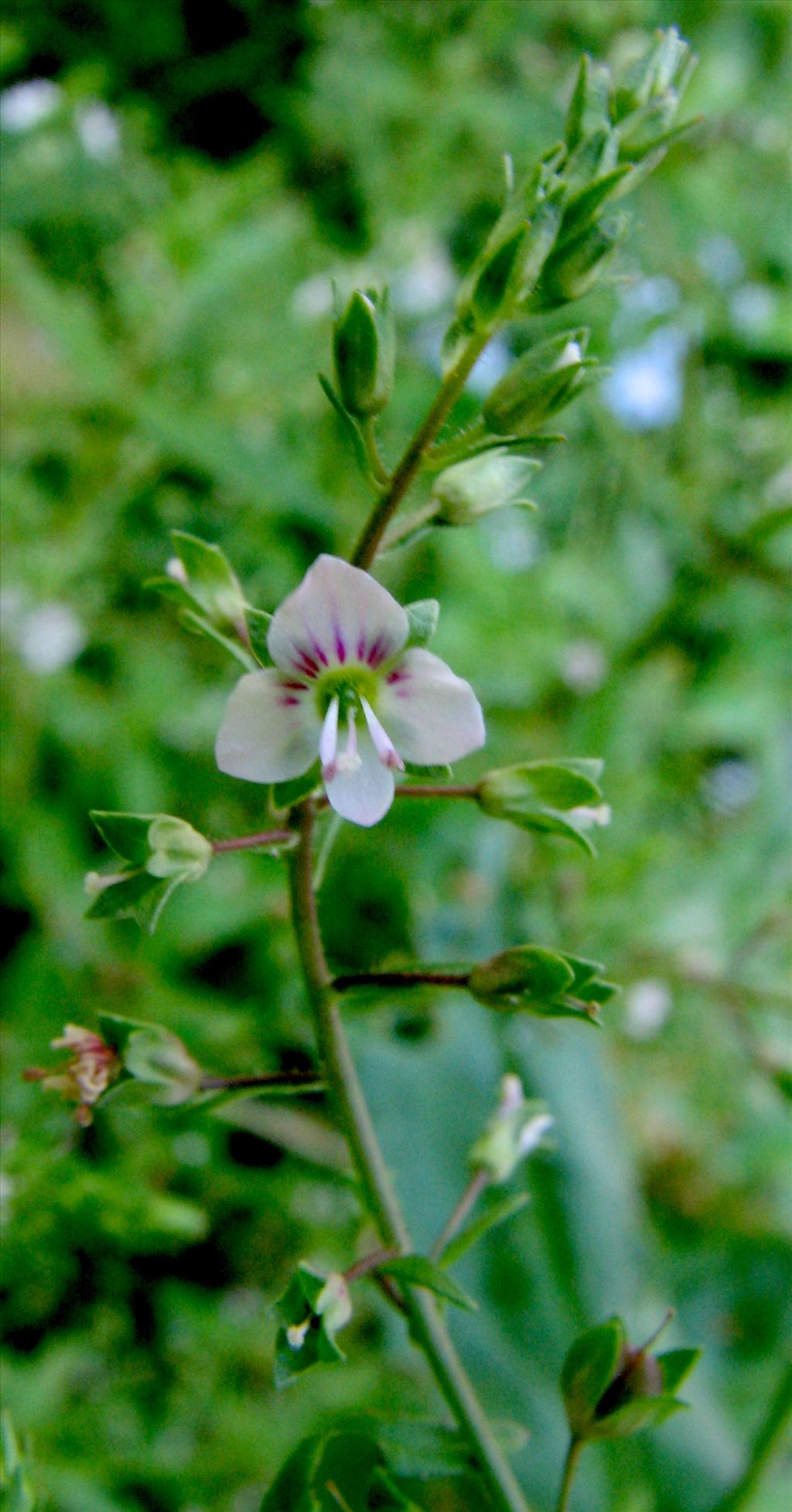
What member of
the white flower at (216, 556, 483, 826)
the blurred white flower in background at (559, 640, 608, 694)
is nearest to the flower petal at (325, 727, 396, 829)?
the white flower at (216, 556, 483, 826)

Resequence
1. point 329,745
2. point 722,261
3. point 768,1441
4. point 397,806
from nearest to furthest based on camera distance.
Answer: point 329,745, point 768,1441, point 397,806, point 722,261

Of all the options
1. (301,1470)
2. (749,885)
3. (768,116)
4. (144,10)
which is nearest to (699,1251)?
(749,885)

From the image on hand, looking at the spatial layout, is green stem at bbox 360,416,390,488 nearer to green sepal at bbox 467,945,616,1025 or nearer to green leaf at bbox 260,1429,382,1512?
green sepal at bbox 467,945,616,1025

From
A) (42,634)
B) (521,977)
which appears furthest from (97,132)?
(521,977)

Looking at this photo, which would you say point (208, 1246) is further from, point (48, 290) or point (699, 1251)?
point (48, 290)

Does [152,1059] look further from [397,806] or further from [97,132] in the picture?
[97,132]

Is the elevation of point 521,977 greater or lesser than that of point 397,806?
greater
